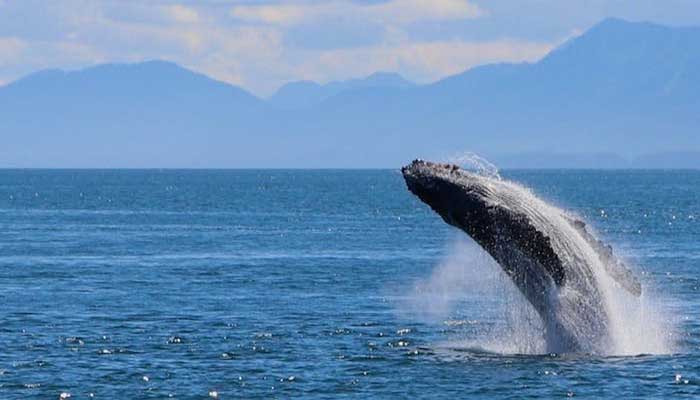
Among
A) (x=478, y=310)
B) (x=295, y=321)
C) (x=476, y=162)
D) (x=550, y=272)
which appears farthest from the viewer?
(x=478, y=310)

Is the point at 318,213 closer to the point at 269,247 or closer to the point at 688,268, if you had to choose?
the point at 269,247

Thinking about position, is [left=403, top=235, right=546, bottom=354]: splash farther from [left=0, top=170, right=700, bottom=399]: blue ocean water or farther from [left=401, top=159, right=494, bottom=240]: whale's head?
[left=401, top=159, right=494, bottom=240]: whale's head

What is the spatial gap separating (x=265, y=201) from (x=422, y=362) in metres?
103

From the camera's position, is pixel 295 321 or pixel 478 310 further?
pixel 478 310

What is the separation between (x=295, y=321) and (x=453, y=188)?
11045 millimetres

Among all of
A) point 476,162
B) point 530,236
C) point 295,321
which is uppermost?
point 476,162

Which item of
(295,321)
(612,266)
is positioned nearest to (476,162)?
(612,266)

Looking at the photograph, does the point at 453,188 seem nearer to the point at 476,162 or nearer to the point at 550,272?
the point at 476,162

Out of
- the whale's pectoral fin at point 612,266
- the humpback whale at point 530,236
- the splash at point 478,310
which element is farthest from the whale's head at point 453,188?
the splash at point 478,310

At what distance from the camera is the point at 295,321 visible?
3456cm

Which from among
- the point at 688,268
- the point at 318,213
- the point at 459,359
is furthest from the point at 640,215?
the point at 459,359

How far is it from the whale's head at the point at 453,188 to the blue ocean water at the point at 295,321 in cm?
263

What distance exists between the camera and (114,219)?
301ft

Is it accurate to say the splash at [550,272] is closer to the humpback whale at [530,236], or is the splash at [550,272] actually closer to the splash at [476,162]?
the humpback whale at [530,236]
